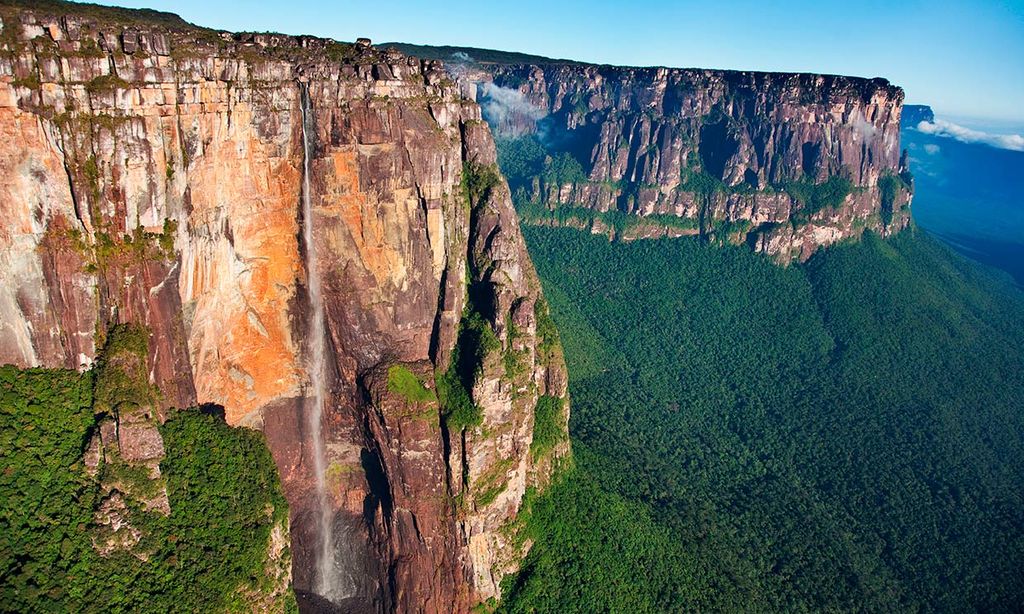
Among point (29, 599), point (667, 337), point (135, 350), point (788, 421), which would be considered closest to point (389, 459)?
point (135, 350)

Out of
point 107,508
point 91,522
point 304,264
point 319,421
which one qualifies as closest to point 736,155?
point 319,421

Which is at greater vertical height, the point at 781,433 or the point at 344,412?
the point at 344,412

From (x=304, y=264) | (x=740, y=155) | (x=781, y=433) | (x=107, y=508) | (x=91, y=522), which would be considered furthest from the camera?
(x=740, y=155)

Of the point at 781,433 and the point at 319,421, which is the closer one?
the point at 319,421

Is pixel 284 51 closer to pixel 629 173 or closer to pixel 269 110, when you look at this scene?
pixel 269 110

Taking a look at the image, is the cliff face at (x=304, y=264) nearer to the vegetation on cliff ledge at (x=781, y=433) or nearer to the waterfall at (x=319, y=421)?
the waterfall at (x=319, y=421)

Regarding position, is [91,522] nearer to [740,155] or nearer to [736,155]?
[736,155]

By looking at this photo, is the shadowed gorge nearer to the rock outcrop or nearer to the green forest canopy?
the green forest canopy
